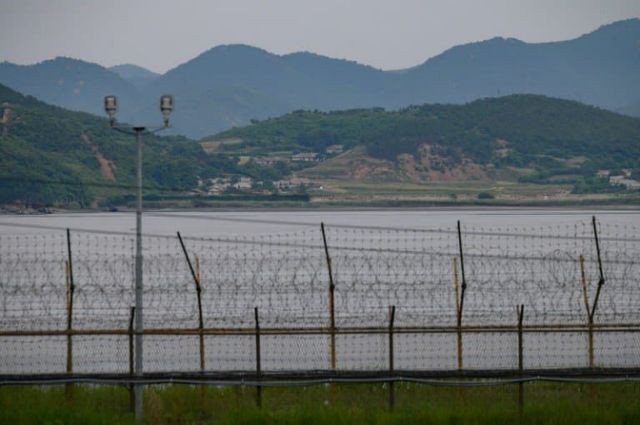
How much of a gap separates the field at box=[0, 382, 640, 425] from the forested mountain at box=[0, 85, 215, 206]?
332ft

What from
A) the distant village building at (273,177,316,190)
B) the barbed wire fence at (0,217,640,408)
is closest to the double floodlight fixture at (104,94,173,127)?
the barbed wire fence at (0,217,640,408)

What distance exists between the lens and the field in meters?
22.0

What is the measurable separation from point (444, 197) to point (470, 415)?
A: 429 ft

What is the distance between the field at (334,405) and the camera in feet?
72.0

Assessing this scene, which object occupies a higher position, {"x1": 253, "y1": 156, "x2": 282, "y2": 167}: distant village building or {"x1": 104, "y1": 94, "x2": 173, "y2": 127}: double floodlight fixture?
{"x1": 253, "y1": 156, "x2": 282, "y2": 167}: distant village building

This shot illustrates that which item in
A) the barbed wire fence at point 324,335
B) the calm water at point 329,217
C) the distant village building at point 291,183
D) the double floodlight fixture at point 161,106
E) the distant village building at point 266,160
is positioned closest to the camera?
the double floodlight fixture at point 161,106

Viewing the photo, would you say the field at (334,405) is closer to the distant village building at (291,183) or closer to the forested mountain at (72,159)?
the forested mountain at (72,159)

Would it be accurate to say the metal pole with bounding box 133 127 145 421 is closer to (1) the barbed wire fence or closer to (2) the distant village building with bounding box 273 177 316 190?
(1) the barbed wire fence

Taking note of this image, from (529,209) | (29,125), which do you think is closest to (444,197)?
(529,209)

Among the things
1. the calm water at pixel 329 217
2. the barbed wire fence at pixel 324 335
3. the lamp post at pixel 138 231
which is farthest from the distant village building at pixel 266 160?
the lamp post at pixel 138 231

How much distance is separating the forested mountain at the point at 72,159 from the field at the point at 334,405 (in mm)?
101124

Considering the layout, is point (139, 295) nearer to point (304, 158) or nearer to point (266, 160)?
point (266, 160)

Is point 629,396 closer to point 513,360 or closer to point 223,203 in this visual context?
point 513,360

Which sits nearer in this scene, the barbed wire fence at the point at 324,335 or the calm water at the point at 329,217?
the barbed wire fence at the point at 324,335
